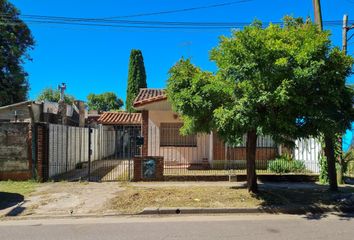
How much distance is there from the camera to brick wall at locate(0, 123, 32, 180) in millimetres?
13656

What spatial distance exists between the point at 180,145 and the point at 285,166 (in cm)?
501

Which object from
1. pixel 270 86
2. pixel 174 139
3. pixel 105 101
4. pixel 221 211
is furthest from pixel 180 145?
pixel 105 101

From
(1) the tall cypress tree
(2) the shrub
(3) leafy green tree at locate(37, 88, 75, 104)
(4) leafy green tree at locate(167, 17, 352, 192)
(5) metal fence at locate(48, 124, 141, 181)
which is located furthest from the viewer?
(3) leafy green tree at locate(37, 88, 75, 104)

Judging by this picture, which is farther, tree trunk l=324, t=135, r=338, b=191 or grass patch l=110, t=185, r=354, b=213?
tree trunk l=324, t=135, r=338, b=191

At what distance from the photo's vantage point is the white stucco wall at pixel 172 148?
58.5 ft

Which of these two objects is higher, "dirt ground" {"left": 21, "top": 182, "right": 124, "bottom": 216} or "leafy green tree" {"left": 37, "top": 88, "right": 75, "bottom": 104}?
"leafy green tree" {"left": 37, "top": 88, "right": 75, "bottom": 104}

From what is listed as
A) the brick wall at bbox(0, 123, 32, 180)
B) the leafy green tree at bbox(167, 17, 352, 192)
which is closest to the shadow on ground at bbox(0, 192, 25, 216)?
the brick wall at bbox(0, 123, 32, 180)

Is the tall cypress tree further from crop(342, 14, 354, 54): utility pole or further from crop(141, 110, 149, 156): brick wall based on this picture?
crop(342, 14, 354, 54): utility pole

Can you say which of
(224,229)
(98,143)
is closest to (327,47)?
(224,229)

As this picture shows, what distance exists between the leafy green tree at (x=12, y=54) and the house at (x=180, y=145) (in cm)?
2152

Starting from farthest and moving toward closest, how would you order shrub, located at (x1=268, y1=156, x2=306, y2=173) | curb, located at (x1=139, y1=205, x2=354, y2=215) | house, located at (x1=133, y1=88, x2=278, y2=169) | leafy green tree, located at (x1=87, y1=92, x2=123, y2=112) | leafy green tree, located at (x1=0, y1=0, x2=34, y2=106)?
leafy green tree, located at (x1=87, y1=92, x2=123, y2=112) < leafy green tree, located at (x1=0, y1=0, x2=34, y2=106) < house, located at (x1=133, y1=88, x2=278, y2=169) < shrub, located at (x1=268, y1=156, x2=306, y2=173) < curb, located at (x1=139, y1=205, x2=354, y2=215)

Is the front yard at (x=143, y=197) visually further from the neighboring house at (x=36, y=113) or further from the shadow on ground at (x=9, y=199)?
the neighboring house at (x=36, y=113)

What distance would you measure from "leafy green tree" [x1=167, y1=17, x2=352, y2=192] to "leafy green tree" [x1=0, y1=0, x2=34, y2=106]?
2875 cm

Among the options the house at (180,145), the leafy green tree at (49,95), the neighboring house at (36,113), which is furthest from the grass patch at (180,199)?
the leafy green tree at (49,95)
